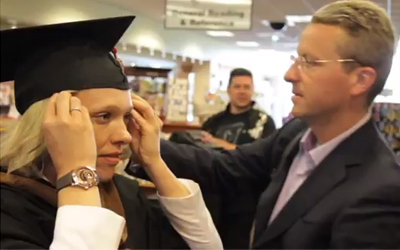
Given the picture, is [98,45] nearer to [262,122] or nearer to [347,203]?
[347,203]

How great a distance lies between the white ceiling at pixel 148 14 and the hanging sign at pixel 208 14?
0.02 meters

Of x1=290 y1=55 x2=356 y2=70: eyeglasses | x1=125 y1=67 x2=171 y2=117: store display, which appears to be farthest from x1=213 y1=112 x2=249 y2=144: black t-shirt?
x1=290 y1=55 x2=356 y2=70: eyeglasses

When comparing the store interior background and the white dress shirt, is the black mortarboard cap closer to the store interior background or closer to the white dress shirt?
the store interior background

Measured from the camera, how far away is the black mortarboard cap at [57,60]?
808mm

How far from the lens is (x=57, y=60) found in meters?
0.82

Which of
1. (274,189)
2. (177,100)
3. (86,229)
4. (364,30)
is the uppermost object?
(364,30)

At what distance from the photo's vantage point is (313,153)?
1088 millimetres

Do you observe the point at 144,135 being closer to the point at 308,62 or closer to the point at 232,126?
the point at 308,62

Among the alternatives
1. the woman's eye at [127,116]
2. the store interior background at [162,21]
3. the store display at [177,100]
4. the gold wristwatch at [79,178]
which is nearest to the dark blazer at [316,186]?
the store interior background at [162,21]

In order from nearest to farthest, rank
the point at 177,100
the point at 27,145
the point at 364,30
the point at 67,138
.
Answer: the point at 67,138
the point at 27,145
the point at 364,30
the point at 177,100

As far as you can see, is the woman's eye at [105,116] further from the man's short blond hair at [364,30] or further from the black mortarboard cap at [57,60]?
the man's short blond hair at [364,30]

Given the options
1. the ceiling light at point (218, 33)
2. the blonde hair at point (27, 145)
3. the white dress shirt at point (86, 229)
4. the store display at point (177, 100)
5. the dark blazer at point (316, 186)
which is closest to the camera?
the white dress shirt at point (86, 229)

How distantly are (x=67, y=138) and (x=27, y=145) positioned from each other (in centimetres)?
16

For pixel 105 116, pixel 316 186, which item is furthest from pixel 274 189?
pixel 105 116
